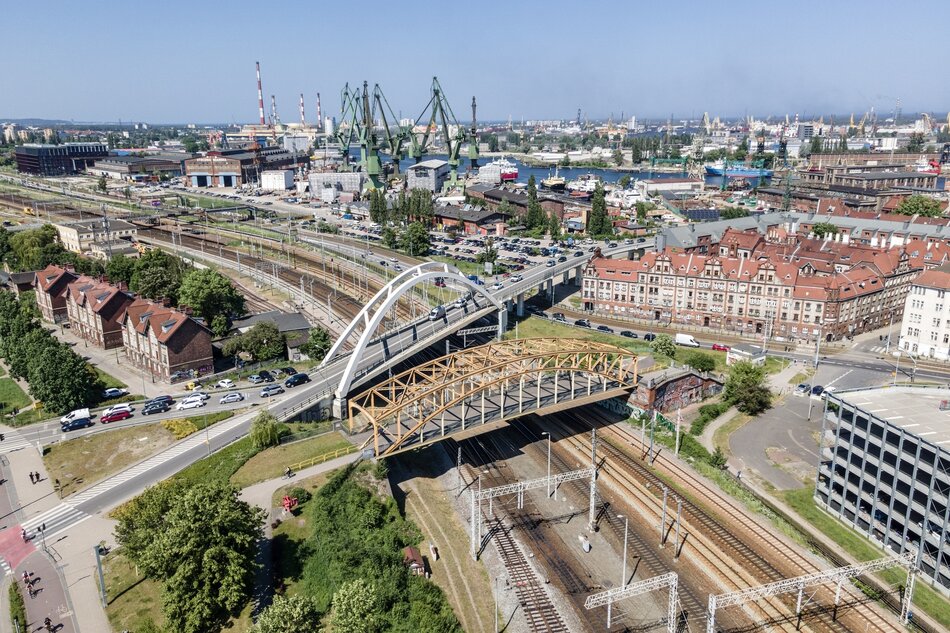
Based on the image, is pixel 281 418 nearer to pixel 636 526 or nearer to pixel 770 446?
pixel 636 526

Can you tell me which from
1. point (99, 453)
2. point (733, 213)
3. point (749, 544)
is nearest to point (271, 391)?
point (99, 453)

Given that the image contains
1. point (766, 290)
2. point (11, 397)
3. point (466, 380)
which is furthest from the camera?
point (766, 290)

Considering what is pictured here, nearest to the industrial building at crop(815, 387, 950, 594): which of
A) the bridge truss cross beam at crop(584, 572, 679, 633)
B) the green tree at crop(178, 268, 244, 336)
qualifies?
Answer: the bridge truss cross beam at crop(584, 572, 679, 633)

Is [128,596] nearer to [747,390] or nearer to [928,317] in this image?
[747,390]

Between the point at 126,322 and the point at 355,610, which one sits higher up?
the point at 126,322

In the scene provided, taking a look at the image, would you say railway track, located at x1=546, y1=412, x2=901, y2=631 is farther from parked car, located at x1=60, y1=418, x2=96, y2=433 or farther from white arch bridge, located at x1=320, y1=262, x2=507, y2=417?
parked car, located at x1=60, y1=418, x2=96, y2=433

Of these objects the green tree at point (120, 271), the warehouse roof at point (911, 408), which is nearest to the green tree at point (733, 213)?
the warehouse roof at point (911, 408)

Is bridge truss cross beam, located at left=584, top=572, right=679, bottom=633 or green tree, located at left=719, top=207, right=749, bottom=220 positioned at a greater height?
green tree, located at left=719, top=207, right=749, bottom=220
